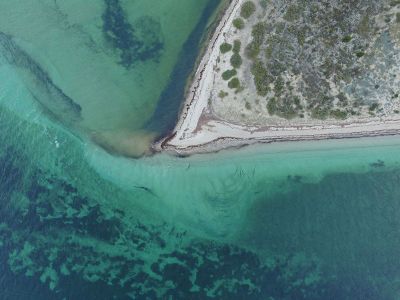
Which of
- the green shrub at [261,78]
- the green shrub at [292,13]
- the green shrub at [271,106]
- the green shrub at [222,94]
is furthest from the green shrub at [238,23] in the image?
the green shrub at [271,106]

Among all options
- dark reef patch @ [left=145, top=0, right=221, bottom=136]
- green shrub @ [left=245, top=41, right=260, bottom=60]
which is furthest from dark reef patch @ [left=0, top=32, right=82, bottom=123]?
green shrub @ [left=245, top=41, right=260, bottom=60]

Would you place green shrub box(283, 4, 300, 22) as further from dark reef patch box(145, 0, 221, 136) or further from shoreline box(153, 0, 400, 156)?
dark reef patch box(145, 0, 221, 136)

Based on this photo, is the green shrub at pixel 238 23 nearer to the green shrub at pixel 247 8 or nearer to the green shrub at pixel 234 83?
the green shrub at pixel 247 8

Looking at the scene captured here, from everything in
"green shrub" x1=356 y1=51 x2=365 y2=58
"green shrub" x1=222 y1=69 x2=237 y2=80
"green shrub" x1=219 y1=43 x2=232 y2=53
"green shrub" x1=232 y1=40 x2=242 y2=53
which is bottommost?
"green shrub" x1=222 y1=69 x2=237 y2=80

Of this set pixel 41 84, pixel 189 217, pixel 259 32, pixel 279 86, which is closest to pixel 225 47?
pixel 259 32

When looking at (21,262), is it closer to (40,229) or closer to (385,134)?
(40,229)
